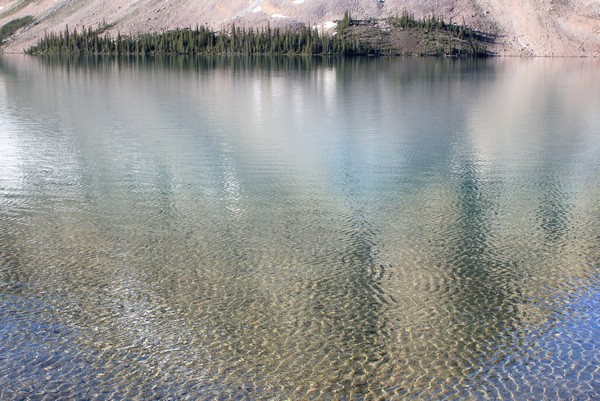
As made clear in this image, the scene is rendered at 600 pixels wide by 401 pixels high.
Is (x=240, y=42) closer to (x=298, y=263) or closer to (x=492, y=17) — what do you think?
(x=492, y=17)

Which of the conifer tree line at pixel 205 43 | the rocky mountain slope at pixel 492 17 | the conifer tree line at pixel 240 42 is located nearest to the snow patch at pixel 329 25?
the rocky mountain slope at pixel 492 17

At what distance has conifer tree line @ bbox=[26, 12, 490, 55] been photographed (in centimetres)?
16750

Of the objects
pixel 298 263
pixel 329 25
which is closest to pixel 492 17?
pixel 329 25

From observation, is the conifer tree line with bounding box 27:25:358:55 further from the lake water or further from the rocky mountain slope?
the lake water

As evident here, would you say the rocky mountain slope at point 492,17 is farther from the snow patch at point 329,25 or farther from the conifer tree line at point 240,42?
the conifer tree line at point 240,42

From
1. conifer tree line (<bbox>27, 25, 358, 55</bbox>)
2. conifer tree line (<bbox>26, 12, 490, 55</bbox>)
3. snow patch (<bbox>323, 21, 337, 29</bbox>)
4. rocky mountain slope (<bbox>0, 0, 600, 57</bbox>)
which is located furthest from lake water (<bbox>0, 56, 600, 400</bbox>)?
snow patch (<bbox>323, 21, 337, 29</bbox>)

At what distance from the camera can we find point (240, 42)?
17375cm

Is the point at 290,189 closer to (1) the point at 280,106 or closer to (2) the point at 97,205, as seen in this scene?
(2) the point at 97,205

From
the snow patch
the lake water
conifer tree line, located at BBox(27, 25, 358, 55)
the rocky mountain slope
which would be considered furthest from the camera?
the snow patch

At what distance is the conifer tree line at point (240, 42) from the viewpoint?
16750cm

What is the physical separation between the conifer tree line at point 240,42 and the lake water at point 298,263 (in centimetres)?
13283

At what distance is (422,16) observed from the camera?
188 metres

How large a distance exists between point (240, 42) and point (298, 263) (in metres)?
161

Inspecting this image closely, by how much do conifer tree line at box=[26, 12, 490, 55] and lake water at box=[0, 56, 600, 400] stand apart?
133 meters
